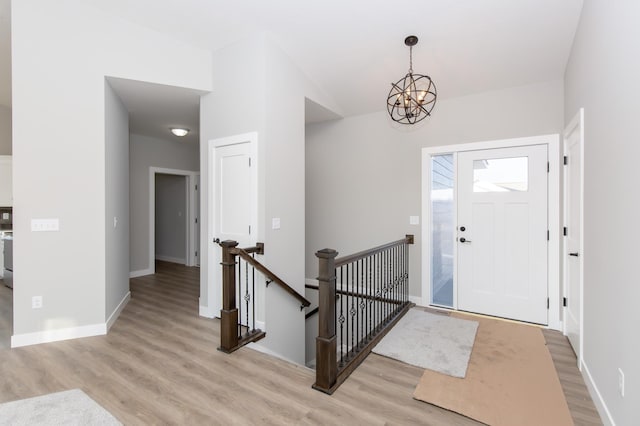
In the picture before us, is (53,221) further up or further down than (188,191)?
further down

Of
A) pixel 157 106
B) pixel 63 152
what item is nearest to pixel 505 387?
pixel 63 152

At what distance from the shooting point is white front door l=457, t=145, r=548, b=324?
3.57 metres

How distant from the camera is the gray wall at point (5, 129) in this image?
5555mm

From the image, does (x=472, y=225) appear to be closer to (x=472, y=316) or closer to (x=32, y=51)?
(x=472, y=316)

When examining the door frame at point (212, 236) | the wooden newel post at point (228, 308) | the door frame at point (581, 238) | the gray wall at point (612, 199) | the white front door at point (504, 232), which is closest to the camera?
the gray wall at point (612, 199)

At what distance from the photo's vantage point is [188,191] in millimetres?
7012

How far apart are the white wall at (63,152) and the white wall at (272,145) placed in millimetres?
973

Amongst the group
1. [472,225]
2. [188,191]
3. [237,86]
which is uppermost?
[237,86]

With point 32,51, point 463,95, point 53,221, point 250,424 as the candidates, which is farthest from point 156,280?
point 463,95

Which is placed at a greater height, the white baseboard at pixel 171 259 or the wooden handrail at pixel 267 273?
the wooden handrail at pixel 267 273

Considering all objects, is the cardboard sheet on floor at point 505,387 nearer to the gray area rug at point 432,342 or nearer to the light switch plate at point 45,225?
the gray area rug at point 432,342

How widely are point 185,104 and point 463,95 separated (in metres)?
3.79

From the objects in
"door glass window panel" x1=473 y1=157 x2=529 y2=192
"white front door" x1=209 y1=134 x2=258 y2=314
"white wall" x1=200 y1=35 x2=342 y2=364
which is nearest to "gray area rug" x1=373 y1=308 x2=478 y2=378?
"white wall" x1=200 y1=35 x2=342 y2=364

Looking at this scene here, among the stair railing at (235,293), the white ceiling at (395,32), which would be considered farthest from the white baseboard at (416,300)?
the white ceiling at (395,32)
